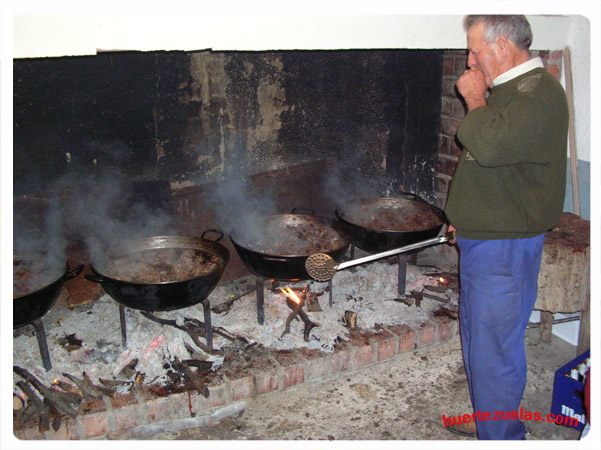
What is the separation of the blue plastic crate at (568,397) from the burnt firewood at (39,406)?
279 centimetres

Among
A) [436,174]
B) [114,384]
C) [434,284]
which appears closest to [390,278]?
[434,284]

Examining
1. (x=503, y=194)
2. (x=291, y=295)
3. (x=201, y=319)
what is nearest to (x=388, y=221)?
(x=291, y=295)

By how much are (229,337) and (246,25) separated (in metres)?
1.91

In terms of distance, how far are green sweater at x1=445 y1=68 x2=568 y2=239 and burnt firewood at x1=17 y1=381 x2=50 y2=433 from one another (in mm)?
2327

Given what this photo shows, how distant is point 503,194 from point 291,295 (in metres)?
1.73

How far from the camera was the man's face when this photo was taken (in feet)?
9.00

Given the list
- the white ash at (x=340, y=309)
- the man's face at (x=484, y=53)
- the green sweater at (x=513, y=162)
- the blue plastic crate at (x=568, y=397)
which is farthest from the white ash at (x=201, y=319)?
the man's face at (x=484, y=53)

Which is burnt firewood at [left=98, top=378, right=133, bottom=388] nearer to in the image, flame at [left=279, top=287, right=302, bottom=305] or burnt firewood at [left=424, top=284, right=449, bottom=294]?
flame at [left=279, top=287, right=302, bottom=305]

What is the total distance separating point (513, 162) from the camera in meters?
2.61

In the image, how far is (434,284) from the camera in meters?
4.45

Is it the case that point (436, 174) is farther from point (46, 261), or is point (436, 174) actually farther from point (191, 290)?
point (46, 261)

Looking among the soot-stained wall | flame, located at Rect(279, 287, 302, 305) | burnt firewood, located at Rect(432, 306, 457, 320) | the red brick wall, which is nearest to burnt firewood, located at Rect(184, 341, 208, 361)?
flame, located at Rect(279, 287, 302, 305)

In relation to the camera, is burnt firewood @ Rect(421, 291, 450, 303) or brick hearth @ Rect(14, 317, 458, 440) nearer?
brick hearth @ Rect(14, 317, 458, 440)

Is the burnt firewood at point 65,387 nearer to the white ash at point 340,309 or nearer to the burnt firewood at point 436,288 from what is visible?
the white ash at point 340,309
